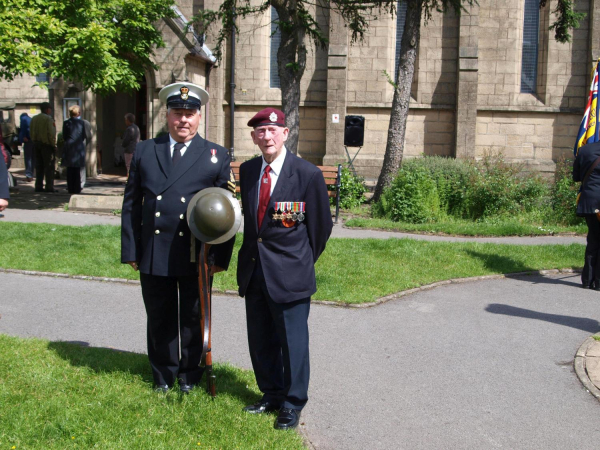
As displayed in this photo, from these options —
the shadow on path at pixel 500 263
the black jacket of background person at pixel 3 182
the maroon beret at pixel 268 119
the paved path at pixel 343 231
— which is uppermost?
the maroon beret at pixel 268 119

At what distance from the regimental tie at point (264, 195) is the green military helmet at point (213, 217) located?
0.17m

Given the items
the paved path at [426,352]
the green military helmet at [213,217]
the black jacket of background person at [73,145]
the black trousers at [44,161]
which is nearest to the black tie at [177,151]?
the green military helmet at [213,217]

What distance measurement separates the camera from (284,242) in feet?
14.4

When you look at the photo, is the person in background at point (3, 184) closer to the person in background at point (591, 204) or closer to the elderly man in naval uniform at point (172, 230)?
the elderly man in naval uniform at point (172, 230)

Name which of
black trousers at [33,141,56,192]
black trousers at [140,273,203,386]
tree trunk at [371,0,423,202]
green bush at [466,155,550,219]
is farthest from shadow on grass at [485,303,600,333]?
black trousers at [33,141,56,192]

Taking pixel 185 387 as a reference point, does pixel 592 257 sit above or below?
above

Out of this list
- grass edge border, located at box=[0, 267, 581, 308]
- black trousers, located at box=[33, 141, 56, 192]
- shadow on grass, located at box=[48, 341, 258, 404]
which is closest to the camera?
shadow on grass, located at box=[48, 341, 258, 404]

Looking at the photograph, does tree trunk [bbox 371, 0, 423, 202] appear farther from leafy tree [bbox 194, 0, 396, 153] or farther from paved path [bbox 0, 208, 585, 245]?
paved path [bbox 0, 208, 585, 245]

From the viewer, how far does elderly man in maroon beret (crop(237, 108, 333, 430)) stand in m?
4.34

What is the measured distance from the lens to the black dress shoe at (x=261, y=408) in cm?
455

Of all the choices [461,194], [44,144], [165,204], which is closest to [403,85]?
[461,194]

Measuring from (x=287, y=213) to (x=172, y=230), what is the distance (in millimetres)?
842

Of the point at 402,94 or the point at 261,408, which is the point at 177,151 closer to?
the point at 261,408

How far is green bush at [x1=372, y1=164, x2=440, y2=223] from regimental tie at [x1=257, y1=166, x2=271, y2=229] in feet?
31.5
